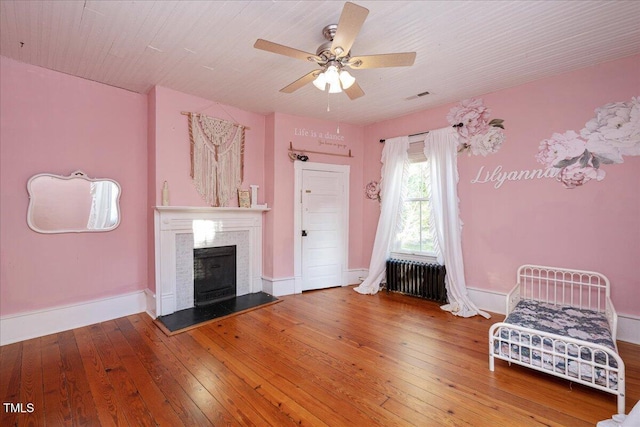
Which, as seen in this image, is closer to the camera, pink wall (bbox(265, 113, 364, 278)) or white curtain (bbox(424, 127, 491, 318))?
white curtain (bbox(424, 127, 491, 318))

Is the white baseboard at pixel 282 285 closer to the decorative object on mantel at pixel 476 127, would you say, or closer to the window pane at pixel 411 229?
the window pane at pixel 411 229

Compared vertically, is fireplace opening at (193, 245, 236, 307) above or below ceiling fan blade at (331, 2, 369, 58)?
below

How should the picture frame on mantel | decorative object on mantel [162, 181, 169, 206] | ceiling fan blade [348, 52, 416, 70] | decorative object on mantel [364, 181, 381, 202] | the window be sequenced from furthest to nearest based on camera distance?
1. decorative object on mantel [364, 181, 381, 202]
2. the window
3. the picture frame on mantel
4. decorative object on mantel [162, 181, 169, 206]
5. ceiling fan blade [348, 52, 416, 70]

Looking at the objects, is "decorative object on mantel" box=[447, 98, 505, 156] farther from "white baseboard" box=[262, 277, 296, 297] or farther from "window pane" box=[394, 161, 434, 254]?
"white baseboard" box=[262, 277, 296, 297]

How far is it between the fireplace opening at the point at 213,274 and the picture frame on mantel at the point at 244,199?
63cm

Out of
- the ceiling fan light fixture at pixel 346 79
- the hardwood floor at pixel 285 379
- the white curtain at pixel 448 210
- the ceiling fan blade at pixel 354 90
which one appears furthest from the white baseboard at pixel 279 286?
the ceiling fan light fixture at pixel 346 79

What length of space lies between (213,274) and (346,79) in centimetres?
308

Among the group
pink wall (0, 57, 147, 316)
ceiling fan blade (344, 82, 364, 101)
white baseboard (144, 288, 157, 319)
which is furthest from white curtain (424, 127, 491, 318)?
pink wall (0, 57, 147, 316)

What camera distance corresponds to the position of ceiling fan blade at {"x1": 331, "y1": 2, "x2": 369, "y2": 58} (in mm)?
1665

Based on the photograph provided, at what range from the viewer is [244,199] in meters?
4.23

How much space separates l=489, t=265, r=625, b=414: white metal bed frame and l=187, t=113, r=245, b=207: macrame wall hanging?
3.54 m

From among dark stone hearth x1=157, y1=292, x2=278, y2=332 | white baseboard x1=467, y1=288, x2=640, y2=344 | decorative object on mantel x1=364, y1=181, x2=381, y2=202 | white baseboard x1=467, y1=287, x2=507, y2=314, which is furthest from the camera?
decorative object on mantel x1=364, y1=181, x2=381, y2=202

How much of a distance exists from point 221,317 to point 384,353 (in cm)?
196

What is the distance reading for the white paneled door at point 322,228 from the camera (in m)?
4.61
